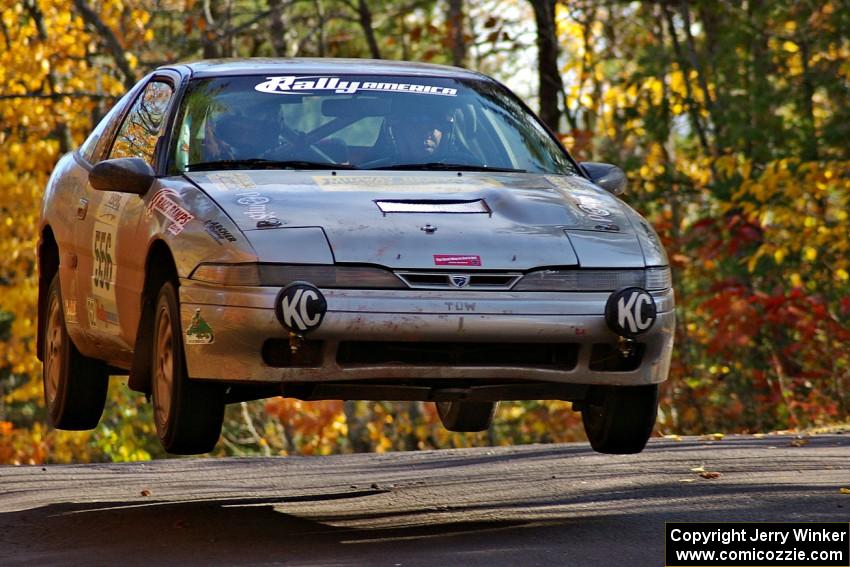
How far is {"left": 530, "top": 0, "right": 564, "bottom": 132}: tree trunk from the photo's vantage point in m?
20.1

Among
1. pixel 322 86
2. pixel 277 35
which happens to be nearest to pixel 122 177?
pixel 322 86

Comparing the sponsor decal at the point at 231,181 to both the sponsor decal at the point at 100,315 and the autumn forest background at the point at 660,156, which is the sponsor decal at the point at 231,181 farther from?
the autumn forest background at the point at 660,156

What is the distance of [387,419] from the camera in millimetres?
27953

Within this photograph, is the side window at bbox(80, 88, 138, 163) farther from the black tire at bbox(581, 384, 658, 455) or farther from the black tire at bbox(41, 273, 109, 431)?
the black tire at bbox(581, 384, 658, 455)

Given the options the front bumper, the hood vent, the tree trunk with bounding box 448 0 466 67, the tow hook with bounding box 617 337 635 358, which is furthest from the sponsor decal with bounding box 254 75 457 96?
the tree trunk with bounding box 448 0 466 67

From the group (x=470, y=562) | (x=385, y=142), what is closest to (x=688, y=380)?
(x=385, y=142)

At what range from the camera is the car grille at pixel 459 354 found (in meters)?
6.33

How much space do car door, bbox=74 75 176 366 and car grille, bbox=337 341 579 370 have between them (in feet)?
4.02

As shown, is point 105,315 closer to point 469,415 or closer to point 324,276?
point 324,276

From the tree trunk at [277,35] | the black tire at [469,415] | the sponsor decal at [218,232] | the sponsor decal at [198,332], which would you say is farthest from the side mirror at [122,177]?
the tree trunk at [277,35]

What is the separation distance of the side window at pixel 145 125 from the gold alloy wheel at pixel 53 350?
98 cm

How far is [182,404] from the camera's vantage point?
21.6ft

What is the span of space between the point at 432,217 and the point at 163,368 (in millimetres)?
1305

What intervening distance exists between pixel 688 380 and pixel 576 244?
13583mm
